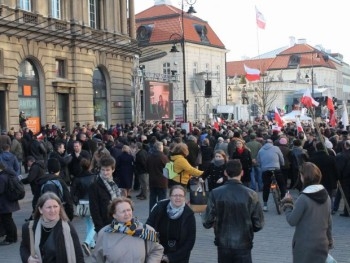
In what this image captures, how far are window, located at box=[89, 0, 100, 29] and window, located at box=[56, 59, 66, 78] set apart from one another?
4.43 m

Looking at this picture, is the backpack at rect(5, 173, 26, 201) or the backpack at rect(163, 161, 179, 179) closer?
the backpack at rect(5, 173, 26, 201)

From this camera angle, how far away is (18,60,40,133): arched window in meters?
26.9

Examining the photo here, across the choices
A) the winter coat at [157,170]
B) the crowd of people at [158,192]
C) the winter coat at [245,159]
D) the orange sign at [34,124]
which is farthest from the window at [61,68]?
the winter coat at [157,170]

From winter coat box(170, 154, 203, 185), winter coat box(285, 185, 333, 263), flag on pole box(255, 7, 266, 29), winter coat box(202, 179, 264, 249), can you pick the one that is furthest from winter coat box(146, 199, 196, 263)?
flag on pole box(255, 7, 266, 29)

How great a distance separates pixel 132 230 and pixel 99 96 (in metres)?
29.3

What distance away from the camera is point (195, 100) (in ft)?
208

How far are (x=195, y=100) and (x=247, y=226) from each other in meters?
57.8

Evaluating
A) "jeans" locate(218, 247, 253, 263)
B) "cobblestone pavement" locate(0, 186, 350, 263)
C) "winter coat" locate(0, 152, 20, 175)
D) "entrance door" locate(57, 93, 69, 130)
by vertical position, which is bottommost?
"cobblestone pavement" locate(0, 186, 350, 263)

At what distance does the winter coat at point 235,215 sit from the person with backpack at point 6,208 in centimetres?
531

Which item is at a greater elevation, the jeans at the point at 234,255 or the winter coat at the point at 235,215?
the winter coat at the point at 235,215

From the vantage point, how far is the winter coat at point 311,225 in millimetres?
6105

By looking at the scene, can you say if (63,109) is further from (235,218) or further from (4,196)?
(235,218)

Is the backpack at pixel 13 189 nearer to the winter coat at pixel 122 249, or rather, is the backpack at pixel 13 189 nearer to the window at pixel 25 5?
the winter coat at pixel 122 249

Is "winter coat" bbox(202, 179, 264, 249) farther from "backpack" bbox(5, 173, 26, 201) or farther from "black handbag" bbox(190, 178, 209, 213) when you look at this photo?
"backpack" bbox(5, 173, 26, 201)
